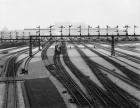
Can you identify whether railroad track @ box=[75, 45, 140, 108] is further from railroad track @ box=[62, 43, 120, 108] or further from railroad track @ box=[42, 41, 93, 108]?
railroad track @ box=[42, 41, 93, 108]

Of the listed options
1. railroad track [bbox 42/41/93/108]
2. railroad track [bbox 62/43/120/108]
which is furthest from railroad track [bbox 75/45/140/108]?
railroad track [bbox 42/41/93/108]

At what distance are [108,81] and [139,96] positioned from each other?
5789 millimetres

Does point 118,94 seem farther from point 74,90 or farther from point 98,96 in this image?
point 74,90

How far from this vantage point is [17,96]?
19.1 metres

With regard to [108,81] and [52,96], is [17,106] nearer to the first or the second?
[52,96]

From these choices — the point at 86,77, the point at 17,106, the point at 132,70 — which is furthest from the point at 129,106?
the point at 132,70

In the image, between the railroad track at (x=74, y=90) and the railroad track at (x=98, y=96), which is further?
the railroad track at (x=74, y=90)

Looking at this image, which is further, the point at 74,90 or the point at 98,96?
the point at 74,90

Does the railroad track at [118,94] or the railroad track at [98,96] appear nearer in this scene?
the railroad track at [98,96]

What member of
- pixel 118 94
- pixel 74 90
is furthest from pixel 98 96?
pixel 74 90

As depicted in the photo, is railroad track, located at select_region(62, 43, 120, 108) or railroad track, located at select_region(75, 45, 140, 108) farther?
railroad track, located at select_region(75, 45, 140, 108)

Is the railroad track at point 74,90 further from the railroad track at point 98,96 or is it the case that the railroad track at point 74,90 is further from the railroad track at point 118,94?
the railroad track at point 118,94

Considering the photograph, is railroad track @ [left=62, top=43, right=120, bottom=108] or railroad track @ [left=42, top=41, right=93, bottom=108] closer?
railroad track @ [left=62, top=43, right=120, bottom=108]

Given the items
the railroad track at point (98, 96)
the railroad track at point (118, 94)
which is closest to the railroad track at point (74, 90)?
the railroad track at point (98, 96)
